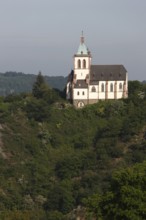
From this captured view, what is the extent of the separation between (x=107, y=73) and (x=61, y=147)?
829cm

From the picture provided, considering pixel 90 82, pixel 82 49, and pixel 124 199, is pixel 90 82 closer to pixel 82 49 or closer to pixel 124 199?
pixel 82 49

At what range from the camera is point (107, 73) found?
72.8 m

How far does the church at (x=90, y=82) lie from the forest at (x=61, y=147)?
2.65 ft

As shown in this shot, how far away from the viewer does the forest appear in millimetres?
60688

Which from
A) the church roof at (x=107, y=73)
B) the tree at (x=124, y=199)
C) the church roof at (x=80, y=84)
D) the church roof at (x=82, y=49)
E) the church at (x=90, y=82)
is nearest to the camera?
the tree at (x=124, y=199)

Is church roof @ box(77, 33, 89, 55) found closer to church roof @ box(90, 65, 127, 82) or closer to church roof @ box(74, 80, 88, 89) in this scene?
church roof @ box(90, 65, 127, 82)

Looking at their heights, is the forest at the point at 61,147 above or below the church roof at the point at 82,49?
below

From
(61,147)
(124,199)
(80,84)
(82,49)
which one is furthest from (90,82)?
(124,199)

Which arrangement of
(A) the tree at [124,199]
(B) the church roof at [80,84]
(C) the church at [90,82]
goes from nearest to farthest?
(A) the tree at [124,199]
(B) the church roof at [80,84]
(C) the church at [90,82]

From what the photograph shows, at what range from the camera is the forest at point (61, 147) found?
6069 centimetres

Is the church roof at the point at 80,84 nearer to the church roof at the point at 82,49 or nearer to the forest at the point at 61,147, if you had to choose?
the forest at the point at 61,147

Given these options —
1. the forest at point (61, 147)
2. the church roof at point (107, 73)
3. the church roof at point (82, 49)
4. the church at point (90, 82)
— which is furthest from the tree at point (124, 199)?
the church roof at point (82, 49)

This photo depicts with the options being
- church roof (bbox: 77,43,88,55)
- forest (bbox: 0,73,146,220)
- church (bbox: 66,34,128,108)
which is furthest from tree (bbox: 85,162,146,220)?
church roof (bbox: 77,43,88,55)

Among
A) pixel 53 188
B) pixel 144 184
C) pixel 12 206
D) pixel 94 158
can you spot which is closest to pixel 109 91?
pixel 94 158
